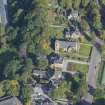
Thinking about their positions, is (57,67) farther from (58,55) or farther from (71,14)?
(71,14)

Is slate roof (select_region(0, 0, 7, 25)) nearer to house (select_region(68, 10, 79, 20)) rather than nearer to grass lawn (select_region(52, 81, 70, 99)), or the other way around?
house (select_region(68, 10, 79, 20))

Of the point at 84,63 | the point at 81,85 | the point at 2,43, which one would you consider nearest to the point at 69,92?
Result: the point at 81,85

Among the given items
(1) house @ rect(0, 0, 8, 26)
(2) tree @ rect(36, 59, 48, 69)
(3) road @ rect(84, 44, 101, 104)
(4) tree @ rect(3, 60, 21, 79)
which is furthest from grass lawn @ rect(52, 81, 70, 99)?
(1) house @ rect(0, 0, 8, 26)

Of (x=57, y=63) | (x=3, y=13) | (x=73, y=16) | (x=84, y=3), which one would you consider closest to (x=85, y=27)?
(x=73, y=16)

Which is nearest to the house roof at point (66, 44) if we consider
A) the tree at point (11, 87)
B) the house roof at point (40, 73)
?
the house roof at point (40, 73)

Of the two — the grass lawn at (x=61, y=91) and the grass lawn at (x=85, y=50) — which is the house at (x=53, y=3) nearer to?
the grass lawn at (x=85, y=50)

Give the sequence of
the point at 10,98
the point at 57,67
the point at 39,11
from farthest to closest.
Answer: the point at 39,11 < the point at 57,67 < the point at 10,98
